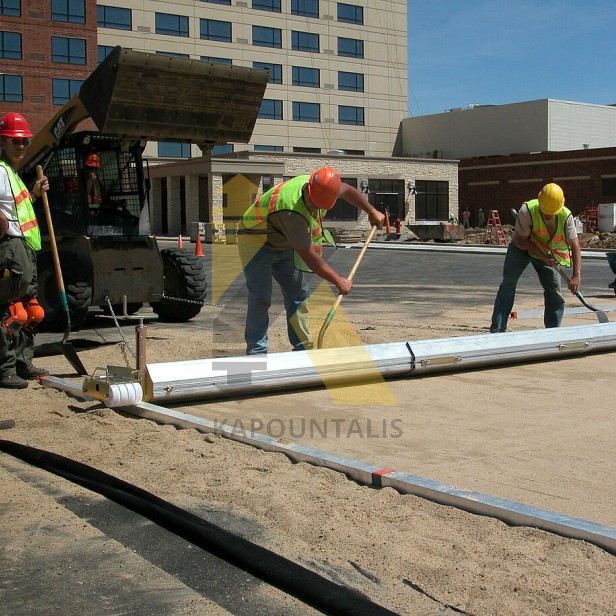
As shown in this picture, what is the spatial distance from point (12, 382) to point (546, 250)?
220 inches

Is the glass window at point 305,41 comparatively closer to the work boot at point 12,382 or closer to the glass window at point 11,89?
the glass window at point 11,89

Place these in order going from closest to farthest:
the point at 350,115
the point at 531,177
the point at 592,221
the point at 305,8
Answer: the point at 592,221 → the point at 531,177 → the point at 305,8 → the point at 350,115

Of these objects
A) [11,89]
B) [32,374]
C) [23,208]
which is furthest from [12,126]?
[11,89]

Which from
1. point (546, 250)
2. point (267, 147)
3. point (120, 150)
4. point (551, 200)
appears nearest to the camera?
point (551, 200)

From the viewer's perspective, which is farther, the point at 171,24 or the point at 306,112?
the point at 306,112

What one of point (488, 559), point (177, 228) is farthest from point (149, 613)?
point (177, 228)

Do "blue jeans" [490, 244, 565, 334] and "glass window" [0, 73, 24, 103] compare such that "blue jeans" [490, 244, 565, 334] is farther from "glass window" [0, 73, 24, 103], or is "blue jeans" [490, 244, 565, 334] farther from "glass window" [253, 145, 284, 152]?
"glass window" [253, 145, 284, 152]

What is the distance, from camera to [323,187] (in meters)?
6.46

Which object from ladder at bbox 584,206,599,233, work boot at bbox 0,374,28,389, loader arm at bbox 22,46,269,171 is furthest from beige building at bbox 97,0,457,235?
work boot at bbox 0,374,28,389

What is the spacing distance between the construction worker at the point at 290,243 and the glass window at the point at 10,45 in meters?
46.5

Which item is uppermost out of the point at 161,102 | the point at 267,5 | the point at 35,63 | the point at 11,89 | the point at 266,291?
the point at 267,5

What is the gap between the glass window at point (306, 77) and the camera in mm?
62688

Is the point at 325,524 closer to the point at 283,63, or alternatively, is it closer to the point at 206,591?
the point at 206,591

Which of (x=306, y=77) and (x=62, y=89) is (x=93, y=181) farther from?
(x=306, y=77)
